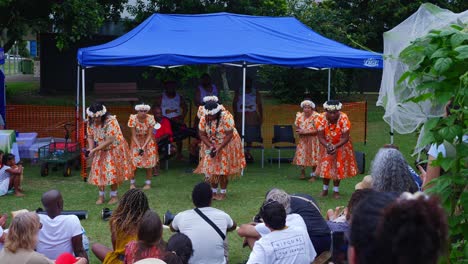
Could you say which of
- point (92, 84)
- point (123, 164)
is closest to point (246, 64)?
point (123, 164)

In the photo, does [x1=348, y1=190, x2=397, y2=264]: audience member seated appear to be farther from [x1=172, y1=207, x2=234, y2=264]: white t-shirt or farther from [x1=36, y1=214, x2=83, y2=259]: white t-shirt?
[x1=36, y1=214, x2=83, y2=259]: white t-shirt

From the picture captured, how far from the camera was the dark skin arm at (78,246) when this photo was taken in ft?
20.7

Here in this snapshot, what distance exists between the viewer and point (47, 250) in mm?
6277

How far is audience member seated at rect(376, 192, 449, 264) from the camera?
78.8 inches

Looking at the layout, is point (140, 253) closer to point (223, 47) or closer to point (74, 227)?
point (74, 227)

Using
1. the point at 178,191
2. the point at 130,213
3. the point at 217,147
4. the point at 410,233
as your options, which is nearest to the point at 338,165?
the point at 217,147

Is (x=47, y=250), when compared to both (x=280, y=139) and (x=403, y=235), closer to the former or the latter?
(x=403, y=235)

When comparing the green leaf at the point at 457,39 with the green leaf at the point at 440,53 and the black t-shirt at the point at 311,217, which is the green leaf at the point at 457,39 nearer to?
the green leaf at the point at 440,53

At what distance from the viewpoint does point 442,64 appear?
3236mm

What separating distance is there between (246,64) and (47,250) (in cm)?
706

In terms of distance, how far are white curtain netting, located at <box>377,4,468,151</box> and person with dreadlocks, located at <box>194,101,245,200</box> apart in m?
6.58

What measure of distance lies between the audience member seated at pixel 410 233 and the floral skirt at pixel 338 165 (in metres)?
8.48

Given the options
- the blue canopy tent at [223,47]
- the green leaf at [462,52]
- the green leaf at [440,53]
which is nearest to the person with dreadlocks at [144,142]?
the blue canopy tent at [223,47]

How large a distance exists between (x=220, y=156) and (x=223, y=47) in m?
3.05
